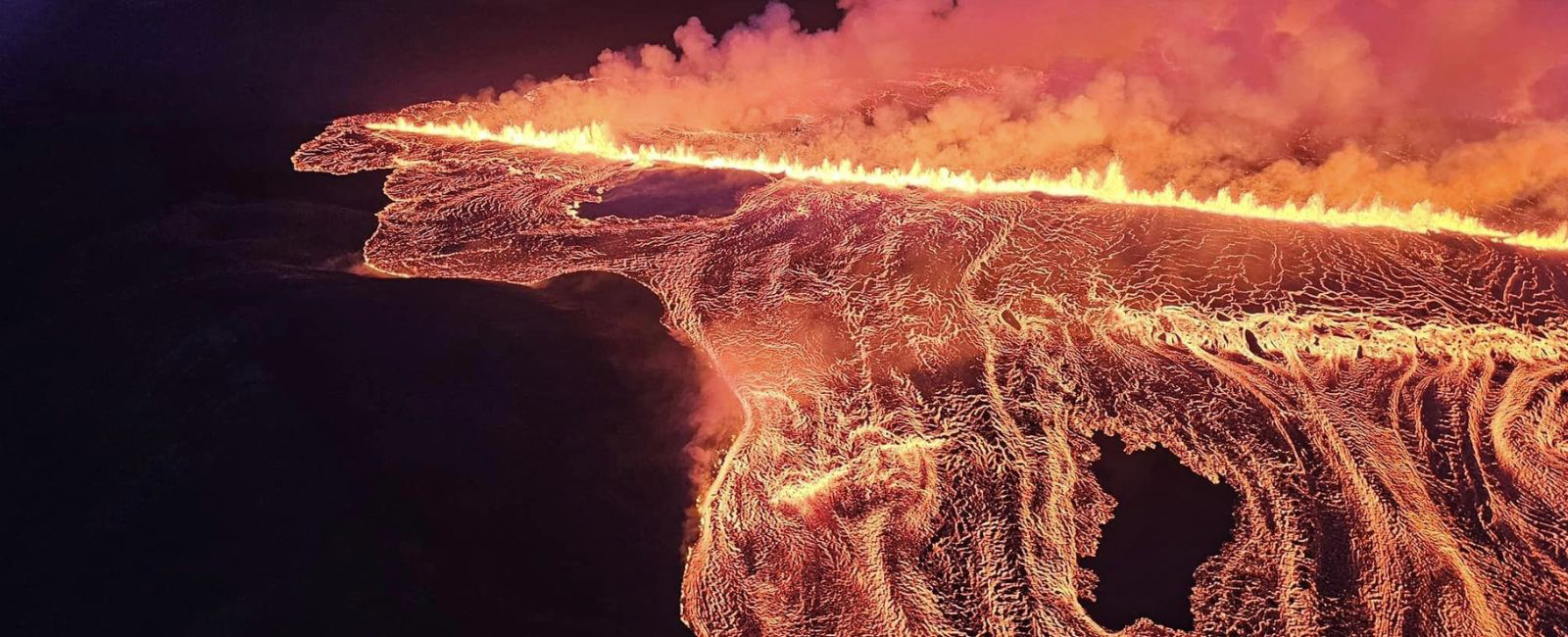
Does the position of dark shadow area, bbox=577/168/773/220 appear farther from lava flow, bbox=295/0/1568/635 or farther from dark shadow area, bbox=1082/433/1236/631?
dark shadow area, bbox=1082/433/1236/631

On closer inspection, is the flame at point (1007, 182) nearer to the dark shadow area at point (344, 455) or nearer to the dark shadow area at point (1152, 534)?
the dark shadow area at point (344, 455)

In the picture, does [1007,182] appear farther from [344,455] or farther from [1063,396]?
[344,455]

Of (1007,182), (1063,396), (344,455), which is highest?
(1007,182)

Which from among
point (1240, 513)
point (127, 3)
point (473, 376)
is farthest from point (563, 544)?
point (127, 3)

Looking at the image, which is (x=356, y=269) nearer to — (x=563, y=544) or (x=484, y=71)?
(x=563, y=544)

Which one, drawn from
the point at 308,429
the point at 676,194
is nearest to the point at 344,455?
the point at 308,429

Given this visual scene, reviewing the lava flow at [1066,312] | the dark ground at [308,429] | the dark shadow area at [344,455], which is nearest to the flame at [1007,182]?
the lava flow at [1066,312]
